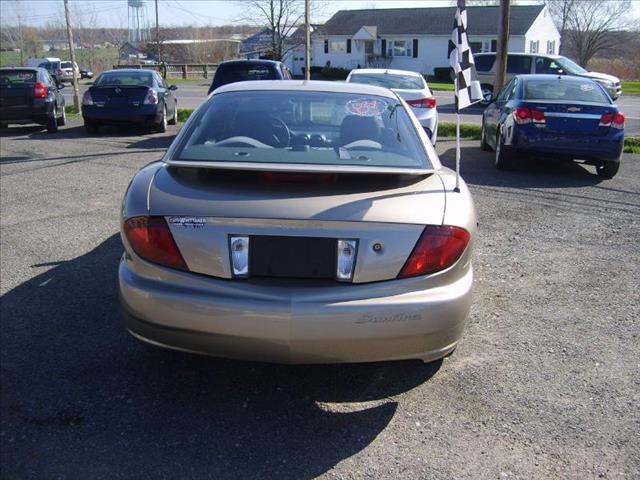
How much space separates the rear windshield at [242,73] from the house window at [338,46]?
45.6 metres

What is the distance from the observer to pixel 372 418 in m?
3.31

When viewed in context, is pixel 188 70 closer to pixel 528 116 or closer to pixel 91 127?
pixel 91 127

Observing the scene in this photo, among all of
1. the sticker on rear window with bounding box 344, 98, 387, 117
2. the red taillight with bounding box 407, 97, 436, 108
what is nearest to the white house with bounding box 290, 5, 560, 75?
the red taillight with bounding box 407, 97, 436, 108

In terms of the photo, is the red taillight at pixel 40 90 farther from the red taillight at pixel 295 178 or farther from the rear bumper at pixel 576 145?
the red taillight at pixel 295 178

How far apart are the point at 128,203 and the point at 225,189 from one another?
49 cm

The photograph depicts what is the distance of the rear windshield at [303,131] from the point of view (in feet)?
12.1

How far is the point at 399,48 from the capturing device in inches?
A: 2176

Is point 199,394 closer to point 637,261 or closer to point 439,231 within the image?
point 439,231

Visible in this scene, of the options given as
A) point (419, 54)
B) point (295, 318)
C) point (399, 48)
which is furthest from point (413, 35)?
point (295, 318)

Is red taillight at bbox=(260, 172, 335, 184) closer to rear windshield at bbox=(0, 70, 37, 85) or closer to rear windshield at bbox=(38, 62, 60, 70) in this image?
rear windshield at bbox=(0, 70, 37, 85)

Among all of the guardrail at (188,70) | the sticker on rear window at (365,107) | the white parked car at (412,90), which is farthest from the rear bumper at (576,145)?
the guardrail at (188,70)

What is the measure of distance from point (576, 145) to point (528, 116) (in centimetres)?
76

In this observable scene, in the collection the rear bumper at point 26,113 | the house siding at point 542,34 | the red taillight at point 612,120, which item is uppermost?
the house siding at point 542,34

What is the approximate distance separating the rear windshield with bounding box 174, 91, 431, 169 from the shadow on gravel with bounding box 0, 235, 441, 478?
46.1 inches
